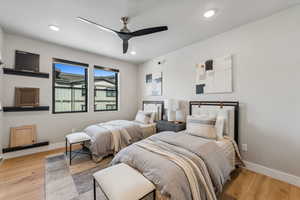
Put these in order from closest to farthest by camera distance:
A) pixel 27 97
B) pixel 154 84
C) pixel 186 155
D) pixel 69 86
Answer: pixel 186 155
pixel 27 97
pixel 69 86
pixel 154 84

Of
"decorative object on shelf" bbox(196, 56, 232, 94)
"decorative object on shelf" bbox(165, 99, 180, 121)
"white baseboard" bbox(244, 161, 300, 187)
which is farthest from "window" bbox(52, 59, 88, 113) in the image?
"white baseboard" bbox(244, 161, 300, 187)

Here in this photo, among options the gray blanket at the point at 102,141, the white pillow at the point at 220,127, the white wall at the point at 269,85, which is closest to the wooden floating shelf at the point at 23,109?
the gray blanket at the point at 102,141

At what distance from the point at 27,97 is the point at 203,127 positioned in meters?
3.96

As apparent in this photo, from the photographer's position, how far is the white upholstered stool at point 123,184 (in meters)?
1.13

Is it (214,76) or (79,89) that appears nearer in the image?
(214,76)

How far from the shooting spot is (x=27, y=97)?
2.96m

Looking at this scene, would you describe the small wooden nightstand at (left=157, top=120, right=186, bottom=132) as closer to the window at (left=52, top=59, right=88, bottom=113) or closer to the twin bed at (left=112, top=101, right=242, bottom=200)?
the twin bed at (left=112, top=101, right=242, bottom=200)

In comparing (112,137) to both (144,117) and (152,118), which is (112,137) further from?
(152,118)

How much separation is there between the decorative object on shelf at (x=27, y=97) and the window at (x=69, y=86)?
39cm

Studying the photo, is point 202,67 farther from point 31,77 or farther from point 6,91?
point 6,91

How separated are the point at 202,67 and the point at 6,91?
175 inches

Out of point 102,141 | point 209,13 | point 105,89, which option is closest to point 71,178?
point 102,141

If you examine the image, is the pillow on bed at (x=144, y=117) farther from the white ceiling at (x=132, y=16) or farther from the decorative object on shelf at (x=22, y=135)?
the decorative object on shelf at (x=22, y=135)

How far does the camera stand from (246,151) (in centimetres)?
239
